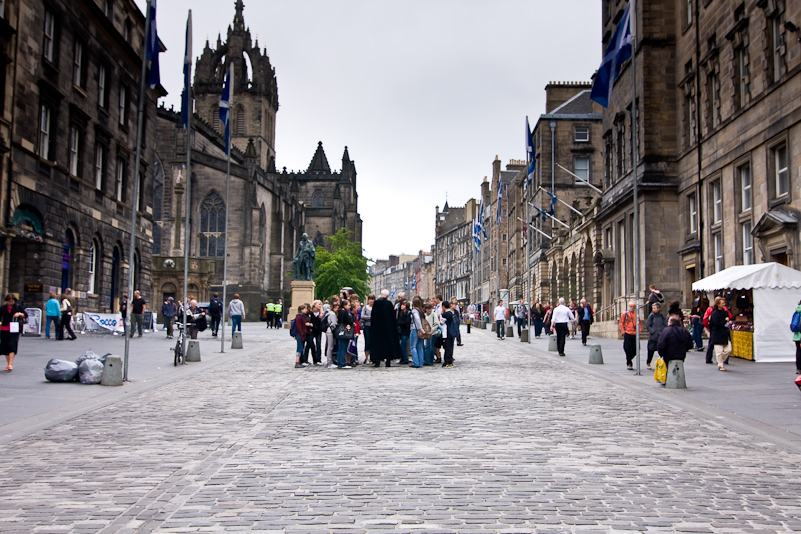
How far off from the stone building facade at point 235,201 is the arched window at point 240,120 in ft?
0.38

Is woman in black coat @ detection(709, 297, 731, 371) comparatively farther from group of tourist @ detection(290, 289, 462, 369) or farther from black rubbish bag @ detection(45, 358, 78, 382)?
black rubbish bag @ detection(45, 358, 78, 382)

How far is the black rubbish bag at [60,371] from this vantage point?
13125 millimetres

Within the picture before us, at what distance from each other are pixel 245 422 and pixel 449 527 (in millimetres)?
4857

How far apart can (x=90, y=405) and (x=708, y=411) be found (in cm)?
838

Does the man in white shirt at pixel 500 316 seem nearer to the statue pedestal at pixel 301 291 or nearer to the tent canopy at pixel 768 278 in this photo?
the statue pedestal at pixel 301 291

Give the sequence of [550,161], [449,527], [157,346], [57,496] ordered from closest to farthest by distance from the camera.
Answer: [449,527], [57,496], [157,346], [550,161]

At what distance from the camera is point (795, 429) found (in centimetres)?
884

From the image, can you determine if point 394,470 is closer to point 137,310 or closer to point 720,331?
point 720,331

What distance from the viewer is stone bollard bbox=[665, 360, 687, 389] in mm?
13156

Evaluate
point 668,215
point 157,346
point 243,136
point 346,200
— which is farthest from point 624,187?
point 346,200

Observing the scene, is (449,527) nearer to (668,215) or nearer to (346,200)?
(668,215)

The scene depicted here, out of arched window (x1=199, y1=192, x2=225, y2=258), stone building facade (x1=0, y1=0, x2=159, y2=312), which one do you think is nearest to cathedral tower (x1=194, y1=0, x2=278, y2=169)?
arched window (x1=199, y1=192, x2=225, y2=258)

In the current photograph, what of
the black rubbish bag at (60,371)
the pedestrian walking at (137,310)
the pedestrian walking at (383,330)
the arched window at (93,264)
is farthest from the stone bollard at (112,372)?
the arched window at (93,264)

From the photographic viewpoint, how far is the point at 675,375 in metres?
13.2
